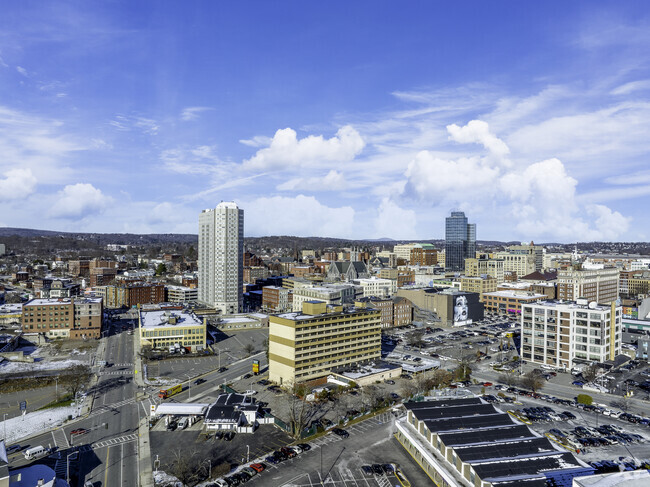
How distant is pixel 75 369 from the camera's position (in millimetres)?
75250

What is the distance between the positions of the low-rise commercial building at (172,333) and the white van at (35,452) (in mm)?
44404

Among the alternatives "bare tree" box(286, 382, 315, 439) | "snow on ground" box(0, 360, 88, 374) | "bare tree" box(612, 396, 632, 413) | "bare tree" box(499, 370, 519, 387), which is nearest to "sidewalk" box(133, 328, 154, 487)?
"bare tree" box(286, 382, 315, 439)

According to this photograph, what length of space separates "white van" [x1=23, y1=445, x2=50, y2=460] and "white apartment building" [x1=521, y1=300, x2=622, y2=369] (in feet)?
242

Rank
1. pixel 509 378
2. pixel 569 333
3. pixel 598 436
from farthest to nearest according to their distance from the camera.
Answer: pixel 569 333, pixel 509 378, pixel 598 436

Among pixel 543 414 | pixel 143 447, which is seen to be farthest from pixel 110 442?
pixel 543 414

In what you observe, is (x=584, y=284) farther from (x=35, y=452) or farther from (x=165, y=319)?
(x=35, y=452)

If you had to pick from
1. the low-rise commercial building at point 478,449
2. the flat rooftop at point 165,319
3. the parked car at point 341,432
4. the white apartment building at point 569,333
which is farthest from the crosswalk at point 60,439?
the white apartment building at point 569,333

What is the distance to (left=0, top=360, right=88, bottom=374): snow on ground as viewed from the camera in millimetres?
79000

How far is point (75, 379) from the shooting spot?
69.4 m

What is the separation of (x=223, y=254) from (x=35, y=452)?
8563cm

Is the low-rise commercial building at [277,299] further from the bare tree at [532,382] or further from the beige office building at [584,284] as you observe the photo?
the bare tree at [532,382]

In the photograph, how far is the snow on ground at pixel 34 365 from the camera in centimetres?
7900

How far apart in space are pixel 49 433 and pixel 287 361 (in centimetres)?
3065

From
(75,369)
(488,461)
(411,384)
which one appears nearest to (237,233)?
(75,369)
